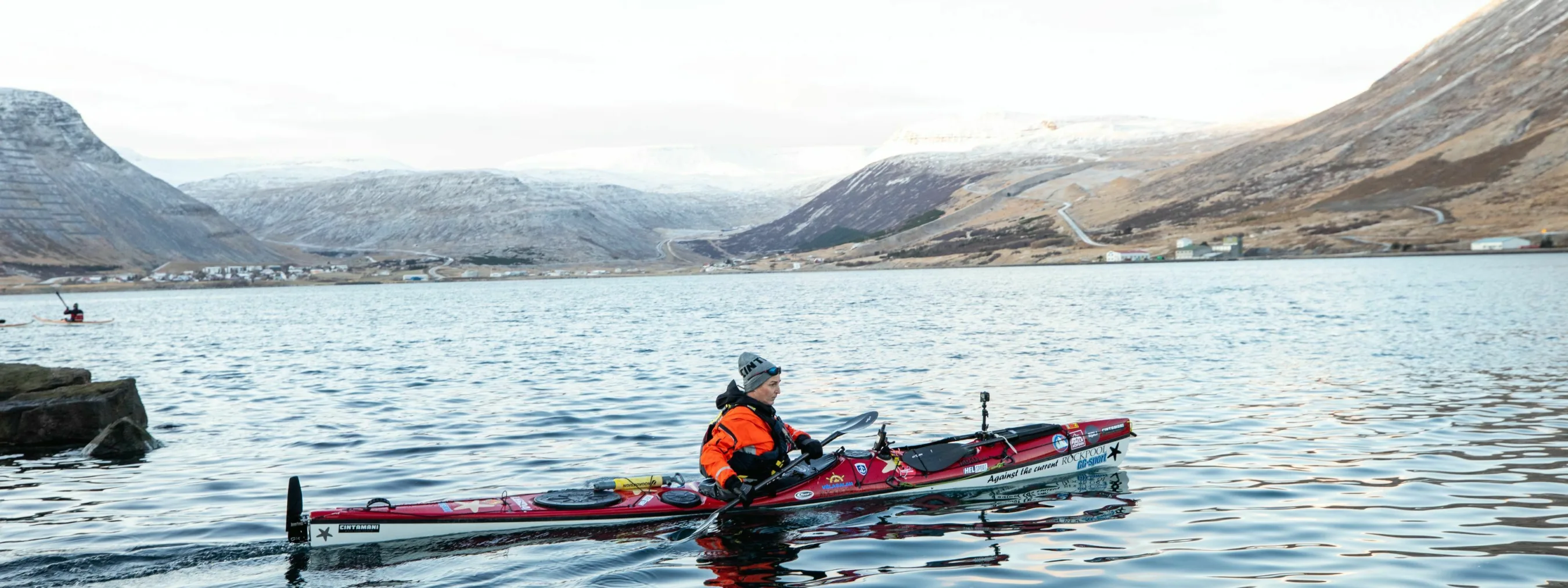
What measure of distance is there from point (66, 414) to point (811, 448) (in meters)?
17.1

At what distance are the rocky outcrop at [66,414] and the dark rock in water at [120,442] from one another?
0.04ft

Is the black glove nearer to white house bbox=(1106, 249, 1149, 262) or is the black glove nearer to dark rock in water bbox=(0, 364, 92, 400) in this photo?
dark rock in water bbox=(0, 364, 92, 400)

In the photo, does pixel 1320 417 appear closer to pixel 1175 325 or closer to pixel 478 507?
pixel 478 507

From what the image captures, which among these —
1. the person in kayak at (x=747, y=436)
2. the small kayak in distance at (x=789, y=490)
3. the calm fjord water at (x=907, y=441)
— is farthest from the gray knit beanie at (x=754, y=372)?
the calm fjord water at (x=907, y=441)

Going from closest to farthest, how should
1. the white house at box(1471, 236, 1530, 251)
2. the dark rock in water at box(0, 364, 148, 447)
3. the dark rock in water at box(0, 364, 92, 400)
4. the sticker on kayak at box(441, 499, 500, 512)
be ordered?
the sticker on kayak at box(441, 499, 500, 512) → the dark rock in water at box(0, 364, 148, 447) → the dark rock in water at box(0, 364, 92, 400) → the white house at box(1471, 236, 1530, 251)

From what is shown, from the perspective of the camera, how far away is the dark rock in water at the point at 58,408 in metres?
23.7

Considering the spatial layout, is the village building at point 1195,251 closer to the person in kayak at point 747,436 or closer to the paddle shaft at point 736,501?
the paddle shaft at point 736,501

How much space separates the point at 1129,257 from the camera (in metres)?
186

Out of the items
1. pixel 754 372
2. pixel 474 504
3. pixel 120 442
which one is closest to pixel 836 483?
pixel 754 372

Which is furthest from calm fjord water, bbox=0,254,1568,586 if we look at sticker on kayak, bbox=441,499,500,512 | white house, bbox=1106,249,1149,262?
white house, bbox=1106,249,1149,262

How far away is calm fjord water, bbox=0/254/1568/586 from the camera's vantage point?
543 inches

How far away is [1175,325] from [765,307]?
40058 millimetres

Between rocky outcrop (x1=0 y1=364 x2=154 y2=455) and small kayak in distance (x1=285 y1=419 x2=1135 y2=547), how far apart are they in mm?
9891

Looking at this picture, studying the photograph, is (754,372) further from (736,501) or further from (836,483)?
(836,483)
